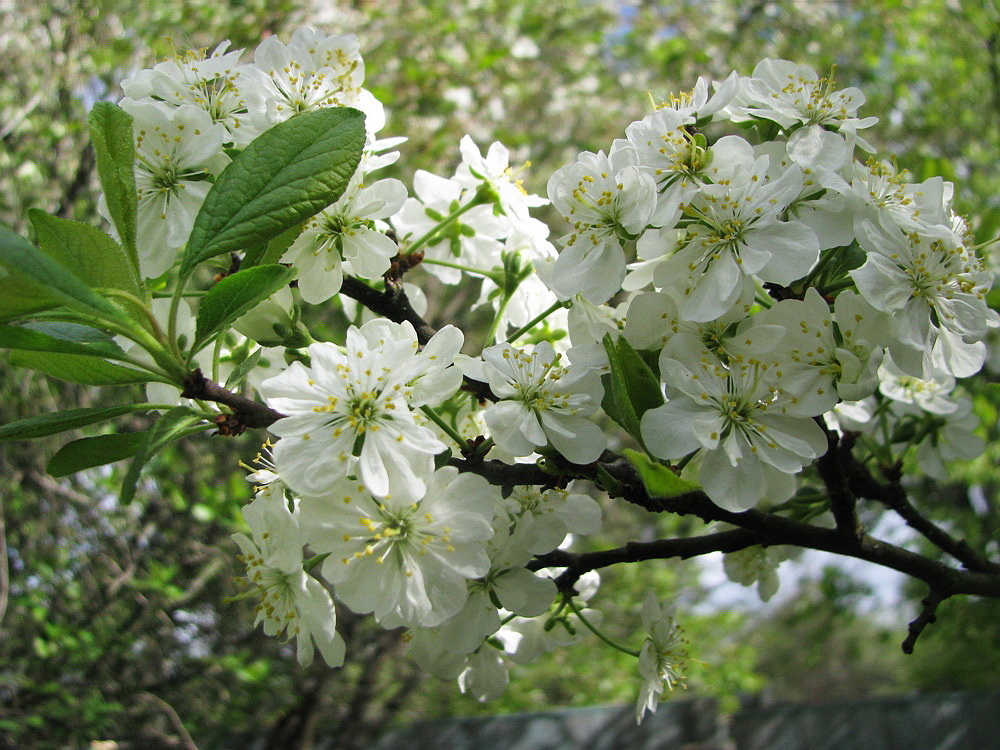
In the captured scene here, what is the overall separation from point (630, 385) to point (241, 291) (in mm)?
438

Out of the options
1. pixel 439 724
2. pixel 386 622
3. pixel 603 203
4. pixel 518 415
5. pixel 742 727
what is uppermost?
pixel 603 203

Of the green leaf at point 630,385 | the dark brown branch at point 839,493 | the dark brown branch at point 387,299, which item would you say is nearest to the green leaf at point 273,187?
the dark brown branch at point 387,299

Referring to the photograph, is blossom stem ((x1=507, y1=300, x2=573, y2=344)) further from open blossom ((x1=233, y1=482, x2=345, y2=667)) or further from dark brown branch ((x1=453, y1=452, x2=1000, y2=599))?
open blossom ((x1=233, y1=482, x2=345, y2=667))

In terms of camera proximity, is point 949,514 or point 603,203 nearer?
point 603,203

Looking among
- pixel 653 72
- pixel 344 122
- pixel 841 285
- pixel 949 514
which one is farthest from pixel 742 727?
pixel 344 122

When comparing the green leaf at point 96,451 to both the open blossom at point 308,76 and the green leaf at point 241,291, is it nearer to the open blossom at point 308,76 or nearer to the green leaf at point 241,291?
the green leaf at point 241,291

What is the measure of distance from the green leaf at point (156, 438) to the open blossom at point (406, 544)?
16cm

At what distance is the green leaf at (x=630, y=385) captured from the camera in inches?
32.9

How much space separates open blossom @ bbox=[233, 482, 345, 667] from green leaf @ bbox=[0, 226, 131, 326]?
31 cm

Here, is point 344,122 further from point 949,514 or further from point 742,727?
point 742,727

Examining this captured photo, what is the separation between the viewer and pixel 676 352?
90cm

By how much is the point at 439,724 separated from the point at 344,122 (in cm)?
439

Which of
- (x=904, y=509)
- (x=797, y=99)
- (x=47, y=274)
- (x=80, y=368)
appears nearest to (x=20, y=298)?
(x=47, y=274)

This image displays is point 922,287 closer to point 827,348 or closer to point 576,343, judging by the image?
point 827,348
